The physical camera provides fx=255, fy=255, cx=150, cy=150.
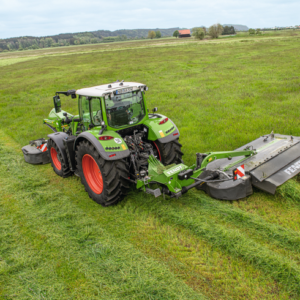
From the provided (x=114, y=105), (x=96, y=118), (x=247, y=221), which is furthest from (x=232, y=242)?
(x=96, y=118)

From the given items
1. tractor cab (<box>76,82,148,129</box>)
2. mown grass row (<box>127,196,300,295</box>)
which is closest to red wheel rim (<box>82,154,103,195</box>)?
tractor cab (<box>76,82,148,129</box>)

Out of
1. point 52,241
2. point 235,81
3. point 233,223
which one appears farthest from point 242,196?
point 235,81

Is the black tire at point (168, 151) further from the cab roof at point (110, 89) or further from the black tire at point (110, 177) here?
the cab roof at point (110, 89)

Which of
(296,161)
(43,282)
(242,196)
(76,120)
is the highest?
(76,120)

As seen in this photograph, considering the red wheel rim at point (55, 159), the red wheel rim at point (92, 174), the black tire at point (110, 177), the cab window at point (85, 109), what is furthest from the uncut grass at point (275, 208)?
the red wheel rim at point (55, 159)

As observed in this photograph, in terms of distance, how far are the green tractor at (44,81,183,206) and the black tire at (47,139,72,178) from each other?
0.32 metres

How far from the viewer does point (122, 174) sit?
193 inches

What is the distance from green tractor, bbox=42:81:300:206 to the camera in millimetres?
4707

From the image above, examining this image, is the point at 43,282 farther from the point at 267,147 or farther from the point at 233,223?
the point at 267,147

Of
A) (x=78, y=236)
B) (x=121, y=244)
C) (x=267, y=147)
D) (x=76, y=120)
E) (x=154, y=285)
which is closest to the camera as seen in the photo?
(x=154, y=285)

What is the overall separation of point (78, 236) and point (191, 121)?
6577mm

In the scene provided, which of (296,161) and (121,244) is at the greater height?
(296,161)

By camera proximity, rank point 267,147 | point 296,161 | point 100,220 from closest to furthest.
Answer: point 100,220 → point 296,161 → point 267,147

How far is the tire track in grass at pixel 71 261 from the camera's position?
3.36 meters
